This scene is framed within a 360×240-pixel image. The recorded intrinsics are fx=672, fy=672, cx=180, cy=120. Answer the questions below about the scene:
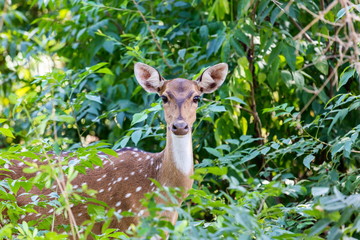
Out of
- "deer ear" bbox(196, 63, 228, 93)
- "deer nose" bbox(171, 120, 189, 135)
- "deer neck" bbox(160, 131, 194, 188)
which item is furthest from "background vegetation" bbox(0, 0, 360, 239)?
"deer nose" bbox(171, 120, 189, 135)

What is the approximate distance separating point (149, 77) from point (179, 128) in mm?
857

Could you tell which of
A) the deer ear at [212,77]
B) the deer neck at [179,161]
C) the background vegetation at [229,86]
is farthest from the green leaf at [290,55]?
the deer neck at [179,161]

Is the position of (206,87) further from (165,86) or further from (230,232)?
(230,232)

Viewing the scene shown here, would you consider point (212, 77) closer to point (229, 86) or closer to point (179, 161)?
point (229, 86)

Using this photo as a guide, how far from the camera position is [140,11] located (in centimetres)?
668

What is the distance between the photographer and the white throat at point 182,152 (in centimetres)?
514

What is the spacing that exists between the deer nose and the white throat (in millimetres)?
96

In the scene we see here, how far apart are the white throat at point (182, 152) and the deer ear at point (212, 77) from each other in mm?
632

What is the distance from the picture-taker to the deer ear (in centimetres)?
562

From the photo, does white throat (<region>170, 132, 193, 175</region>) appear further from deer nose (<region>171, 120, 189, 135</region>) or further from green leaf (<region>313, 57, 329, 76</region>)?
green leaf (<region>313, 57, 329, 76</region>)

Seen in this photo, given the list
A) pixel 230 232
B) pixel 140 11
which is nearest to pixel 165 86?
pixel 140 11

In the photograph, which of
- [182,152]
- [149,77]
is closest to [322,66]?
[149,77]

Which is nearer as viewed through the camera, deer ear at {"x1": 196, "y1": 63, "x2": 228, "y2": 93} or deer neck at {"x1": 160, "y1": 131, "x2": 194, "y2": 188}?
deer neck at {"x1": 160, "y1": 131, "x2": 194, "y2": 188}

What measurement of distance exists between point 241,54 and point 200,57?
0.57 metres
